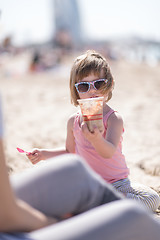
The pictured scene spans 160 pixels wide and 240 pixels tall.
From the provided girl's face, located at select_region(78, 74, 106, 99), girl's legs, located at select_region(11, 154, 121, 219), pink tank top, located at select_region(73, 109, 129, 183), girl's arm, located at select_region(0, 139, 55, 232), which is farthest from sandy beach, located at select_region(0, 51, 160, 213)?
girl's face, located at select_region(78, 74, 106, 99)

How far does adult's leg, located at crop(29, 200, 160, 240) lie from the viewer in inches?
40.2

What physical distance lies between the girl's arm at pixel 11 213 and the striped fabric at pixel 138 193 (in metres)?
0.92

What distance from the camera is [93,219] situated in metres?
1.08

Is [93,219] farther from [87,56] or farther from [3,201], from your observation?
[87,56]

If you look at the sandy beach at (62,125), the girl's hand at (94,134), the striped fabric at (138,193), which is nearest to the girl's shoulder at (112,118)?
the girl's hand at (94,134)

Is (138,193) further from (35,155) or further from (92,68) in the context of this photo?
(92,68)

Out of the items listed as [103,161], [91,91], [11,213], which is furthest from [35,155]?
A: [11,213]

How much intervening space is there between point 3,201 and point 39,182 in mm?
260

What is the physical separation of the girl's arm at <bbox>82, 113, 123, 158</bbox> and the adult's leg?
0.50 m

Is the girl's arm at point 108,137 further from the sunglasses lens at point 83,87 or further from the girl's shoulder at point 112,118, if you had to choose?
the sunglasses lens at point 83,87

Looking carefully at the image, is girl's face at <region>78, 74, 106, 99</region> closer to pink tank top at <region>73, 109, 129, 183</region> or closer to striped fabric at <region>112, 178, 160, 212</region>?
pink tank top at <region>73, 109, 129, 183</region>

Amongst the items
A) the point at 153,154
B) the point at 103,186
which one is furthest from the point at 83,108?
the point at 153,154

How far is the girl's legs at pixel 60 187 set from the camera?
4.01ft

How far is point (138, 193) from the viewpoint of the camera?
196cm
